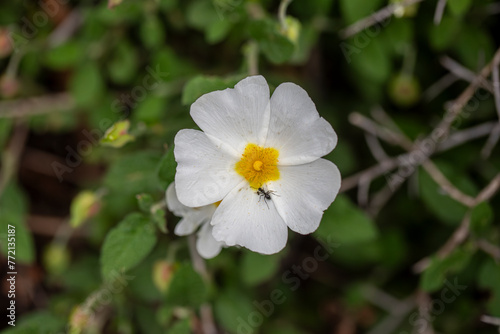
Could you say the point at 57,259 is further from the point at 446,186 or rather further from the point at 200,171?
the point at 446,186

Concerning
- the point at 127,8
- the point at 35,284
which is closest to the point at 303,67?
the point at 127,8

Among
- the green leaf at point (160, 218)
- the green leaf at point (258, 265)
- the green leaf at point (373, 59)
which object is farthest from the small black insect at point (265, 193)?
the green leaf at point (373, 59)

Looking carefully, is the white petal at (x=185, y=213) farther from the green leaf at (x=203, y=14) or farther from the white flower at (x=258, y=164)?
the green leaf at (x=203, y=14)

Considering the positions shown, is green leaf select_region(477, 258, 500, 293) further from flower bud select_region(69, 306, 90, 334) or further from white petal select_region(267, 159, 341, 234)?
flower bud select_region(69, 306, 90, 334)

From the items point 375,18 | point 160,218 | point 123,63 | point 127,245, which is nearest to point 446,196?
point 375,18

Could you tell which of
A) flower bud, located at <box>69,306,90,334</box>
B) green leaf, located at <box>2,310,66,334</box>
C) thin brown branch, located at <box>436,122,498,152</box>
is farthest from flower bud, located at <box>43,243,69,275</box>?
thin brown branch, located at <box>436,122,498,152</box>

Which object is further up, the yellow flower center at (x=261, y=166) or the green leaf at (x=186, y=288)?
the yellow flower center at (x=261, y=166)

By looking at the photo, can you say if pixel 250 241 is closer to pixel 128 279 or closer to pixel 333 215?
pixel 333 215
